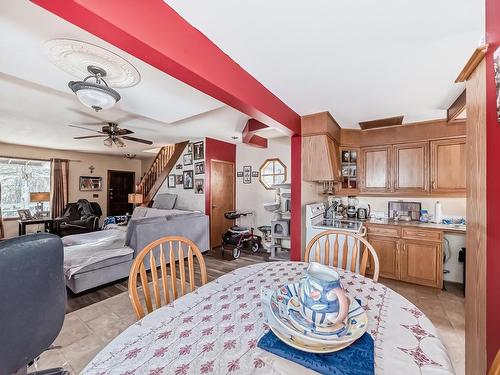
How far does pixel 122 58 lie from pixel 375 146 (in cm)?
351

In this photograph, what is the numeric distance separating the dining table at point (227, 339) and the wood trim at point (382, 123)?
269 cm

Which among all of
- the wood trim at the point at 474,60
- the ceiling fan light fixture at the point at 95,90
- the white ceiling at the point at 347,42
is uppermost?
the white ceiling at the point at 347,42

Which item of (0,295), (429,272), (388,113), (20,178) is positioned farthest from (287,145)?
(20,178)

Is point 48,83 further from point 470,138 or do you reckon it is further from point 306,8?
point 470,138

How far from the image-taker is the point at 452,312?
2.33 meters

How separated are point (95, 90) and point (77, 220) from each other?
17.3ft

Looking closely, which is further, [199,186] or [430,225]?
[199,186]

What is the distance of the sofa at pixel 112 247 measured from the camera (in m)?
2.72

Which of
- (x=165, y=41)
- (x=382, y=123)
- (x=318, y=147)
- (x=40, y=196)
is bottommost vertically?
(x=40, y=196)

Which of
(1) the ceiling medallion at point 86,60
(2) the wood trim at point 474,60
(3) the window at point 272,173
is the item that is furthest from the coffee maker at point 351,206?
(1) the ceiling medallion at point 86,60

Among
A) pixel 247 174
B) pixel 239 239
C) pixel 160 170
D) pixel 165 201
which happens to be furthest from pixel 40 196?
pixel 239 239

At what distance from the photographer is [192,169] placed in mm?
5250

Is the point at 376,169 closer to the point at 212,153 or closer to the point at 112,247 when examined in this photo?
the point at 212,153

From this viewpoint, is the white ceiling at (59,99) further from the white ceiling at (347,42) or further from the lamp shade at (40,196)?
the lamp shade at (40,196)
